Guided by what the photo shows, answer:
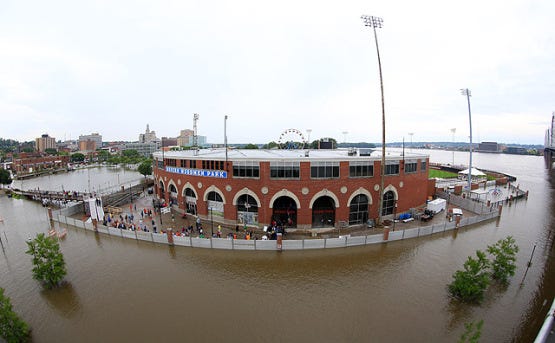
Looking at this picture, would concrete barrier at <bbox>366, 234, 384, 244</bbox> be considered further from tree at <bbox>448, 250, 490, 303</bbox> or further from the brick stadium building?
tree at <bbox>448, 250, 490, 303</bbox>

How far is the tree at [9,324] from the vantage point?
15.0 metres

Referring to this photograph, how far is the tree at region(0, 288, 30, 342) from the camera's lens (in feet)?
49.3

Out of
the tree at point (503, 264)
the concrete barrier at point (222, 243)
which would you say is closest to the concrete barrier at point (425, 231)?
the tree at point (503, 264)

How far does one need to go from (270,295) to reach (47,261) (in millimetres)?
17783

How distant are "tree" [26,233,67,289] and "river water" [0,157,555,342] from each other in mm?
1141

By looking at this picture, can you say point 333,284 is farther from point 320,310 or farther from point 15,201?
point 15,201

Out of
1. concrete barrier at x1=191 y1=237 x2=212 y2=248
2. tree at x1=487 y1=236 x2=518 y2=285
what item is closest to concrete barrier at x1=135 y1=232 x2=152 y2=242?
concrete barrier at x1=191 y1=237 x2=212 y2=248

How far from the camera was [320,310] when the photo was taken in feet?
61.0

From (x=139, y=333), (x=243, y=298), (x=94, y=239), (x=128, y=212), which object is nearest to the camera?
(x=139, y=333)

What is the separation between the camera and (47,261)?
21359mm

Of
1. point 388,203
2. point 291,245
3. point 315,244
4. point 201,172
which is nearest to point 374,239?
point 315,244

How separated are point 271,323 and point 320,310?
356 cm

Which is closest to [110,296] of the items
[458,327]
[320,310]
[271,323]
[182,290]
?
[182,290]

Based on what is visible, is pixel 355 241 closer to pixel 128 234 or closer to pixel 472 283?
pixel 472 283
